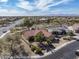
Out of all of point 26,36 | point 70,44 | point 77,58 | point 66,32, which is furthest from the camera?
point 66,32

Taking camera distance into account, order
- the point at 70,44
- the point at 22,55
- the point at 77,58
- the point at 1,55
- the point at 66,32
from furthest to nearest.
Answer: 1. the point at 66,32
2. the point at 70,44
3. the point at 77,58
4. the point at 22,55
5. the point at 1,55

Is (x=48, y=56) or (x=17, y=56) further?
(x=48, y=56)

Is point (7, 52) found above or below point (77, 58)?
above

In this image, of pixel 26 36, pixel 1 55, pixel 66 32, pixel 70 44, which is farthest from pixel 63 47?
pixel 66 32

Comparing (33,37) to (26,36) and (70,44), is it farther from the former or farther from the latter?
(70,44)

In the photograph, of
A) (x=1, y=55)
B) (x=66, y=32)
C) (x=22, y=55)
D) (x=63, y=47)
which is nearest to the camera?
(x=1, y=55)

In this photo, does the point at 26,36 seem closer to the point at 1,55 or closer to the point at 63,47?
the point at 63,47

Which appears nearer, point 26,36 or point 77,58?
point 77,58

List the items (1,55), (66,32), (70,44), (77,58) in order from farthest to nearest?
(66,32), (70,44), (77,58), (1,55)

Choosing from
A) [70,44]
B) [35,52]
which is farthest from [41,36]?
[35,52]
